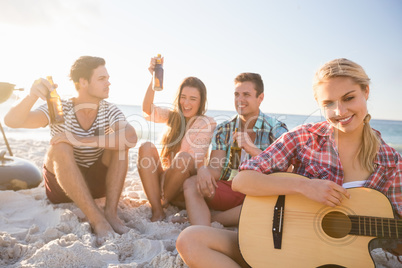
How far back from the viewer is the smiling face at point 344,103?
1.85 metres

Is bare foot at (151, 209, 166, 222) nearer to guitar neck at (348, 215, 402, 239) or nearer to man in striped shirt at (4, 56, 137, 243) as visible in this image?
man in striped shirt at (4, 56, 137, 243)

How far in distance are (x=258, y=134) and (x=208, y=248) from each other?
181 cm

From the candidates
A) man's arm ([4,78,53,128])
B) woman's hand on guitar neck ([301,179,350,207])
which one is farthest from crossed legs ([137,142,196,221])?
woman's hand on guitar neck ([301,179,350,207])

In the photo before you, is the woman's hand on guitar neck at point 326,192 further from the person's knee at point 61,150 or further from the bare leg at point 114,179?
the person's knee at point 61,150

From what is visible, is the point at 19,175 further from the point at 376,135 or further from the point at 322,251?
the point at 376,135

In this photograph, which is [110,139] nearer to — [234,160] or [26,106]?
[26,106]

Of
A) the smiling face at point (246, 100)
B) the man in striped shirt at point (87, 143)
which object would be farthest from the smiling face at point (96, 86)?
the smiling face at point (246, 100)

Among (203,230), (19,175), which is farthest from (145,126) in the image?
(203,230)

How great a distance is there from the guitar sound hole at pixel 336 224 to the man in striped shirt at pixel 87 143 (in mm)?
1684

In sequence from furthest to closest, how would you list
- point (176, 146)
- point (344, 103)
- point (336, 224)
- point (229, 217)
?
point (176, 146) → point (229, 217) → point (344, 103) → point (336, 224)

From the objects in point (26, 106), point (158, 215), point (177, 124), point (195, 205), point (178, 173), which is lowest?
point (158, 215)

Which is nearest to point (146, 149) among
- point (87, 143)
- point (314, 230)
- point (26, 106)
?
point (87, 143)

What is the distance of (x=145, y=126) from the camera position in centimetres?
1611

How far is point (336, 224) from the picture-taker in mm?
1746
